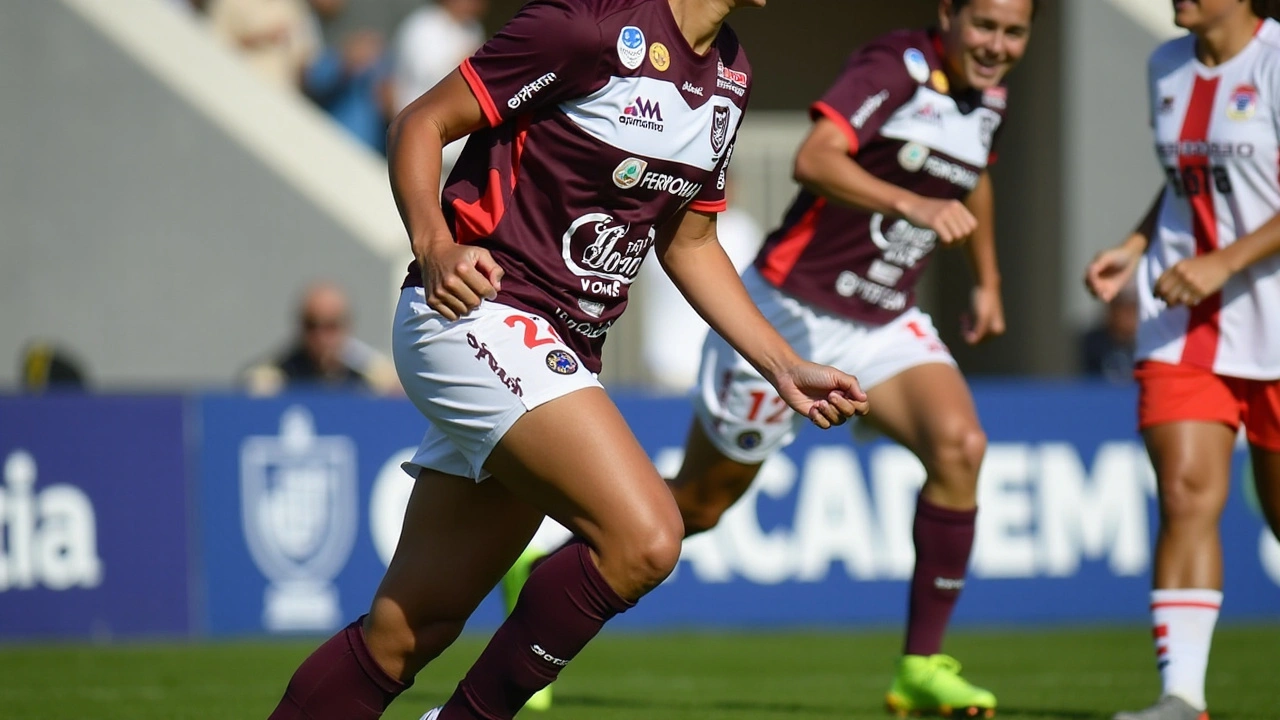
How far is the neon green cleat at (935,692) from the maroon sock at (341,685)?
231 centimetres

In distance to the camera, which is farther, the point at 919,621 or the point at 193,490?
the point at 193,490

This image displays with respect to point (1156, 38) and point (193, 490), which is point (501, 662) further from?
point (1156, 38)

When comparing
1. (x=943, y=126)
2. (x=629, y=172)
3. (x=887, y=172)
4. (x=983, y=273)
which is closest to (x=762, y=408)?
(x=887, y=172)

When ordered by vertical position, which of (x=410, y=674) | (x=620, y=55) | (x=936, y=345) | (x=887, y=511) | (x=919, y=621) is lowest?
(x=887, y=511)

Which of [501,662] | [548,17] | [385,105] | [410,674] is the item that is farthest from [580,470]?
[385,105]

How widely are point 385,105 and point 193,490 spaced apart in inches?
191

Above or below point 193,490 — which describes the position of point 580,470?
above

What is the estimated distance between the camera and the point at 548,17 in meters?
4.14

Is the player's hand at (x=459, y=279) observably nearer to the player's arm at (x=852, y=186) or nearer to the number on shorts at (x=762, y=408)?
the player's arm at (x=852, y=186)

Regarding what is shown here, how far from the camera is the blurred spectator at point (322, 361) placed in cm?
1068

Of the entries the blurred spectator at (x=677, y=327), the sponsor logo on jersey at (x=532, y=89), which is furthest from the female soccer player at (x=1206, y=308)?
the blurred spectator at (x=677, y=327)

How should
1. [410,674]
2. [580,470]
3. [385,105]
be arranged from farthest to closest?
[385,105] → [410,674] → [580,470]

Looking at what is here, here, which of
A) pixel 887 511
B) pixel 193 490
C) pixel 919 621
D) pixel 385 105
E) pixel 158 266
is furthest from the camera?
pixel 385 105

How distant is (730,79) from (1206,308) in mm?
2103
